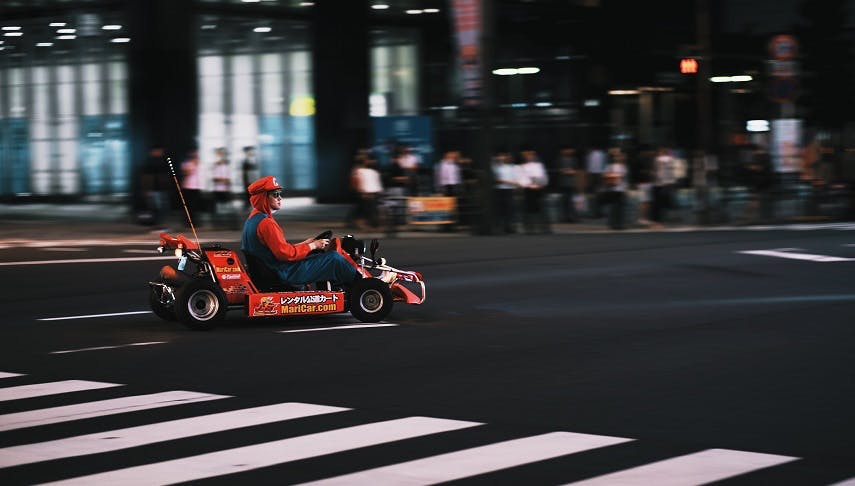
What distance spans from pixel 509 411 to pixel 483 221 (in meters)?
18.8

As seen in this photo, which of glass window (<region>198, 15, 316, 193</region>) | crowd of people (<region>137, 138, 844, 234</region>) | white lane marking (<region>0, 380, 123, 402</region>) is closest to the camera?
white lane marking (<region>0, 380, 123, 402</region>)

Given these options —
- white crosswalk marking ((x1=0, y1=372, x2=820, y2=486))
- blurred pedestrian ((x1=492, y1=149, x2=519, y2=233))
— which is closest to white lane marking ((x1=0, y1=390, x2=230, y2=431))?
white crosswalk marking ((x1=0, y1=372, x2=820, y2=486))

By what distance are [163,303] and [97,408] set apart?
15.4 feet

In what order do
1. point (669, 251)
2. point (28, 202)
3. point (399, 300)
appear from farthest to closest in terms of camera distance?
point (28, 202) → point (669, 251) → point (399, 300)

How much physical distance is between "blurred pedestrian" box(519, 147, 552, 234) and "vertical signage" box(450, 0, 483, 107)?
5.81 feet

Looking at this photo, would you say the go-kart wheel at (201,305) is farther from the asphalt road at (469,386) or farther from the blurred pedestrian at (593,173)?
the blurred pedestrian at (593,173)

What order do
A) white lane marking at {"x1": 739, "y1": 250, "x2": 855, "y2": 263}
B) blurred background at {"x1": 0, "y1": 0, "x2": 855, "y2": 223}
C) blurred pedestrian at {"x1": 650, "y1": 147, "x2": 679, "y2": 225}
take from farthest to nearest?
blurred background at {"x1": 0, "y1": 0, "x2": 855, "y2": 223}
blurred pedestrian at {"x1": 650, "y1": 147, "x2": 679, "y2": 225}
white lane marking at {"x1": 739, "y1": 250, "x2": 855, "y2": 263}

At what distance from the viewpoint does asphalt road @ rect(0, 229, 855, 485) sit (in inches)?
284

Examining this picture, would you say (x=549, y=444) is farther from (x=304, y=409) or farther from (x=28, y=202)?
(x=28, y=202)

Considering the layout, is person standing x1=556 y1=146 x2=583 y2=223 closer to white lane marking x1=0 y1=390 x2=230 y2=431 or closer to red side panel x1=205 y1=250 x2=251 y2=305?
red side panel x1=205 y1=250 x2=251 y2=305

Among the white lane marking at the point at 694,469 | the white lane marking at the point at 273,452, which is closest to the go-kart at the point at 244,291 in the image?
the white lane marking at the point at 273,452

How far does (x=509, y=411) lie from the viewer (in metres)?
8.77

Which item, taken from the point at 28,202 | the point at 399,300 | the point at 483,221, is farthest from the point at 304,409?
the point at 28,202

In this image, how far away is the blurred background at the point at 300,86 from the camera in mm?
37125
